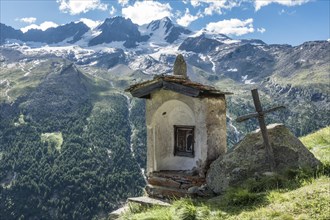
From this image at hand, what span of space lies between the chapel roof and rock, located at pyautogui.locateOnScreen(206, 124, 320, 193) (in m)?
2.59

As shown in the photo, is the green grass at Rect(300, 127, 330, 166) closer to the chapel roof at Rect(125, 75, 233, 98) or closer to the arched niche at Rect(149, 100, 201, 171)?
the chapel roof at Rect(125, 75, 233, 98)

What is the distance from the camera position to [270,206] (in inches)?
410

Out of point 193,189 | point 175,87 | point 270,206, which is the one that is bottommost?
point 193,189

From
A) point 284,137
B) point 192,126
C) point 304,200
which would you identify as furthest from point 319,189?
Answer: point 192,126

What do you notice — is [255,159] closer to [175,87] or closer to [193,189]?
[193,189]

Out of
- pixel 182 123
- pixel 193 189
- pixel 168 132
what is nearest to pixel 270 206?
pixel 193 189

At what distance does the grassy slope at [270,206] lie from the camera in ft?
31.0

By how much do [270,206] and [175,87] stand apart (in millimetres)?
7502

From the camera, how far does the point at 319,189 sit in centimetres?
1040

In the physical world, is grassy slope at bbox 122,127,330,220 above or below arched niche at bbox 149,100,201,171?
below

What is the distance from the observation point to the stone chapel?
16.5 m

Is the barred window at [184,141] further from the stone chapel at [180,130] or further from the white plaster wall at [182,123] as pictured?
the white plaster wall at [182,123]

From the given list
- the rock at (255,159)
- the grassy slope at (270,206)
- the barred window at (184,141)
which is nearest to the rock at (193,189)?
the rock at (255,159)

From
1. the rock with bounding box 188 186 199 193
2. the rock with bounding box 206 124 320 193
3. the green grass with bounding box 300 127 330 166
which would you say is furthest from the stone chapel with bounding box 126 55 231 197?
the green grass with bounding box 300 127 330 166
